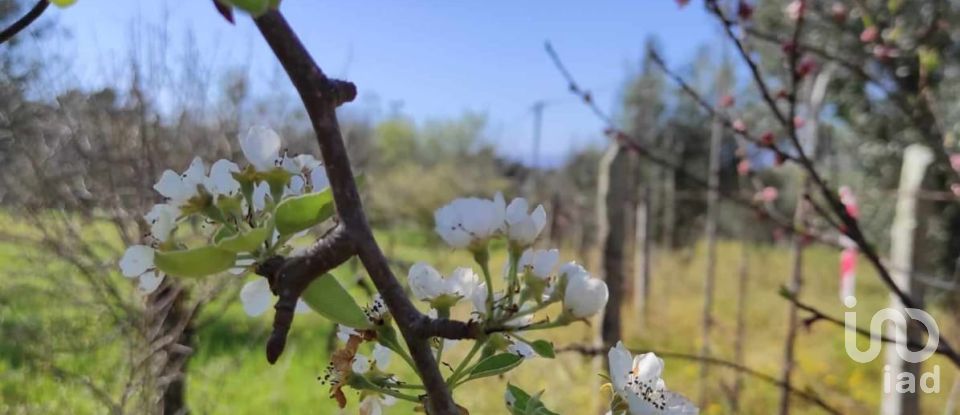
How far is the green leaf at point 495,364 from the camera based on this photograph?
337mm

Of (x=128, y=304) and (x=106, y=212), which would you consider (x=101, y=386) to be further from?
(x=106, y=212)

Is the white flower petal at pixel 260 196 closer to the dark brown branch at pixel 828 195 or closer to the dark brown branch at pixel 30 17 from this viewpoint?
the dark brown branch at pixel 30 17

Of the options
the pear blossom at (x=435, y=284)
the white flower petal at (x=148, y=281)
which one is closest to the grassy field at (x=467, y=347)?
the pear blossom at (x=435, y=284)

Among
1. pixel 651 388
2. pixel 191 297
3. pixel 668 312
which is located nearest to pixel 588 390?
pixel 668 312

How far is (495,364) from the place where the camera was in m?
0.34

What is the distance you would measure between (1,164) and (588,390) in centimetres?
273

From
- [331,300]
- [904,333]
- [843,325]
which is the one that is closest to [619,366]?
[331,300]

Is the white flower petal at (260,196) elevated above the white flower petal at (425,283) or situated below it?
above

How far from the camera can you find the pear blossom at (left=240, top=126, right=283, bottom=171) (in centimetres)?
33

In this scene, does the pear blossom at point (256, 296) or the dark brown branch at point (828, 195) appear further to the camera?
the dark brown branch at point (828, 195)

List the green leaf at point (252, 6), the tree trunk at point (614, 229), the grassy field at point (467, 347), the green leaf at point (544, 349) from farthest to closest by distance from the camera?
1. the tree trunk at point (614, 229)
2. the grassy field at point (467, 347)
3. the green leaf at point (544, 349)
4. the green leaf at point (252, 6)

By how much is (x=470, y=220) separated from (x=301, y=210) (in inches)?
2.7

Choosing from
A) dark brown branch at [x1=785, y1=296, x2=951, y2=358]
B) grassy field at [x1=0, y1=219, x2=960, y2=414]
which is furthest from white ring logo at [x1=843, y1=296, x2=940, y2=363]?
grassy field at [x1=0, y1=219, x2=960, y2=414]

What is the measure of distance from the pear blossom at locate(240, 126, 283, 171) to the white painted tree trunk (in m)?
1.40
